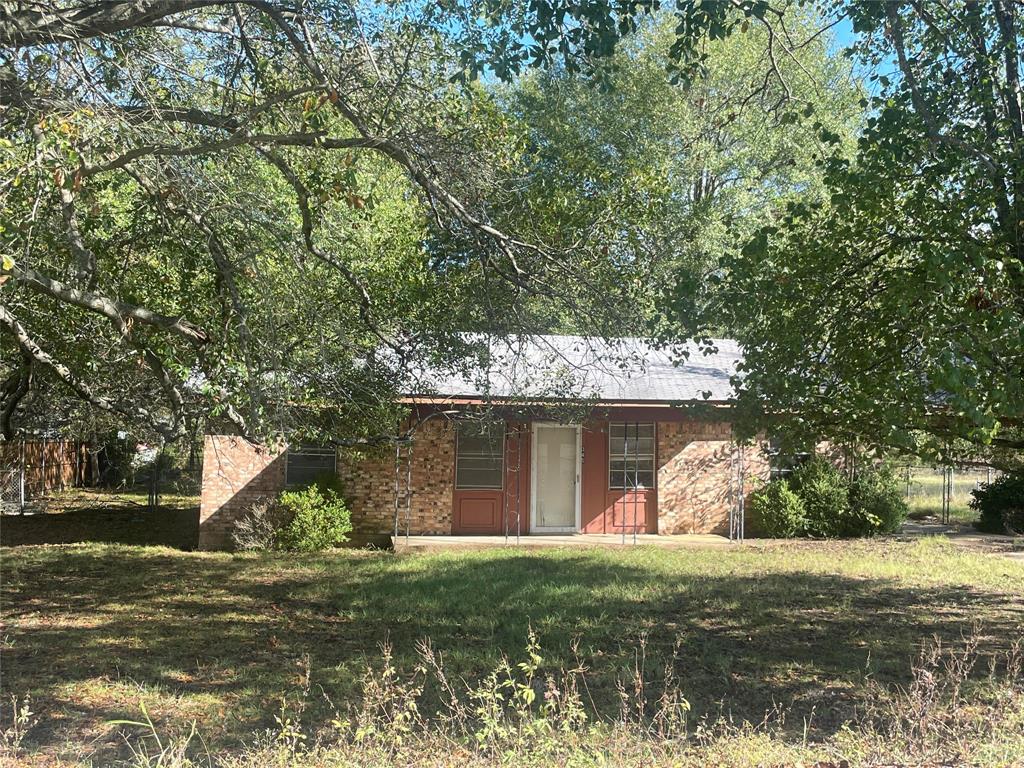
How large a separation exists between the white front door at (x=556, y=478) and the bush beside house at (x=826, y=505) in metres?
3.94

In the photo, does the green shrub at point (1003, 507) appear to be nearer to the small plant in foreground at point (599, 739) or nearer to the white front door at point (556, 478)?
the white front door at point (556, 478)

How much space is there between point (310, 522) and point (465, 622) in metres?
6.96

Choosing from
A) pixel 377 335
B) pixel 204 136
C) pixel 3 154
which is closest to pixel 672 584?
pixel 377 335

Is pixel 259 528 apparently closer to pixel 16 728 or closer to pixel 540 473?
pixel 540 473

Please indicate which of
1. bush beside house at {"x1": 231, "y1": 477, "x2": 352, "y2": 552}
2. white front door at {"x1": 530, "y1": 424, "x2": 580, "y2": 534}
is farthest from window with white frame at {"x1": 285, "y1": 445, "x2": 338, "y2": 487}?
white front door at {"x1": 530, "y1": 424, "x2": 580, "y2": 534}

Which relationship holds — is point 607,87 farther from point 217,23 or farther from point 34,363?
point 34,363

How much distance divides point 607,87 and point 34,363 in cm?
846

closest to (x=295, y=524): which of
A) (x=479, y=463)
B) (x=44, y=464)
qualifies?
(x=479, y=463)

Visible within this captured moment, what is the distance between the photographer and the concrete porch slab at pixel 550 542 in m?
17.0

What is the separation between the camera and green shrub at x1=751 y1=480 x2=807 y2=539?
748 inches

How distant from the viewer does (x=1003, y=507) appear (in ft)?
66.3

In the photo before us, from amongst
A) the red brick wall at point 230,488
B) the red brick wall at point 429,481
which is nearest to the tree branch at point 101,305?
the red brick wall at point 429,481

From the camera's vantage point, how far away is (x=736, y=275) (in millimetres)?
8070

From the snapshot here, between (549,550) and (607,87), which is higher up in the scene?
(607,87)
